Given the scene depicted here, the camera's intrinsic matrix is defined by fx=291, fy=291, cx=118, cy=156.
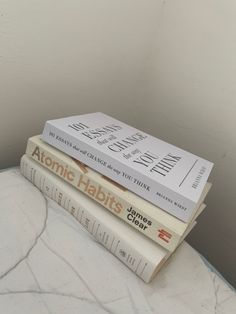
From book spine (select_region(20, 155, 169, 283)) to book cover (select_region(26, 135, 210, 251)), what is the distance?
18 millimetres

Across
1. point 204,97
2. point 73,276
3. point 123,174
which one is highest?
point 204,97

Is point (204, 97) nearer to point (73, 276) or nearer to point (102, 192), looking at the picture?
point (102, 192)

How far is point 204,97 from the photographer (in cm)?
74

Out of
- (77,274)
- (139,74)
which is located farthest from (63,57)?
(77,274)

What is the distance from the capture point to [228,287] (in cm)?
48

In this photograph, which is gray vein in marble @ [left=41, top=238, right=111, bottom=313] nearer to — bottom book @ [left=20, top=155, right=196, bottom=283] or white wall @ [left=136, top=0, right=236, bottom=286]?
bottom book @ [left=20, top=155, right=196, bottom=283]

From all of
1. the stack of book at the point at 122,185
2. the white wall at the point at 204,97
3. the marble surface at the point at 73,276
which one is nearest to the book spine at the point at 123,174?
the stack of book at the point at 122,185

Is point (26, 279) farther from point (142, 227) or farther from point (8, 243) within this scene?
point (142, 227)

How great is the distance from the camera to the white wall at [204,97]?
0.69 m

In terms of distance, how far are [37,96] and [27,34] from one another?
0.13 meters

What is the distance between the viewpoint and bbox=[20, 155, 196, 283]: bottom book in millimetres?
445

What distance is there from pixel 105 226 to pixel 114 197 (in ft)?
0.16

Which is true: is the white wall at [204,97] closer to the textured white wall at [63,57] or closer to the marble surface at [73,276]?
the textured white wall at [63,57]

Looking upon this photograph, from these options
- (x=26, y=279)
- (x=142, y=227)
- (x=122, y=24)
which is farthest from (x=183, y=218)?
(x=122, y=24)
